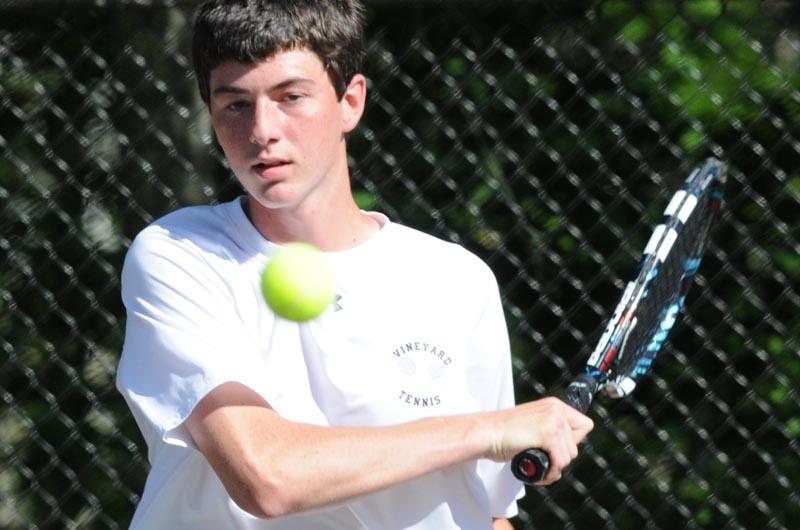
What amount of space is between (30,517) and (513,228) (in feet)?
4.27

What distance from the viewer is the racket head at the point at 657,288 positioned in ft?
8.98

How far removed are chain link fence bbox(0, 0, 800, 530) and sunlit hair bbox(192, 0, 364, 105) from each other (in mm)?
1338

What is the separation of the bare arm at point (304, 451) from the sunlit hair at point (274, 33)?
479 millimetres

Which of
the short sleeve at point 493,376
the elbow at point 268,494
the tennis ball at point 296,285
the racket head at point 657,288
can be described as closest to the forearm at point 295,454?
the elbow at point 268,494

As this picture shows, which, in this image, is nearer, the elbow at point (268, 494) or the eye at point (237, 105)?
→ the elbow at point (268, 494)

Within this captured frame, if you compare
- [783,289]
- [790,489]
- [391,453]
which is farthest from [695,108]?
[391,453]

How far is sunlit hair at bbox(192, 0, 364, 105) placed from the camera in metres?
2.28

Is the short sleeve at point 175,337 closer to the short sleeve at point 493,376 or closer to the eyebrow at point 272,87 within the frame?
the eyebrow at point 272,87

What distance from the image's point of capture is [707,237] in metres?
3.33

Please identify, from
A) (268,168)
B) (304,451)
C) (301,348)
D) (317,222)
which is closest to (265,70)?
Answer: (268,168)

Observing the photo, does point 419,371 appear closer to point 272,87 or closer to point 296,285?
point 296,285

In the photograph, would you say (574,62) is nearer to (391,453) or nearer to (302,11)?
(302,11)

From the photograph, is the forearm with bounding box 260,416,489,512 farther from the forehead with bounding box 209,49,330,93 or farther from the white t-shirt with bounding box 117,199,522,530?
the forehead with bounding box 209,49,330,93

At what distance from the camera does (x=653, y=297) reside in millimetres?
2936
